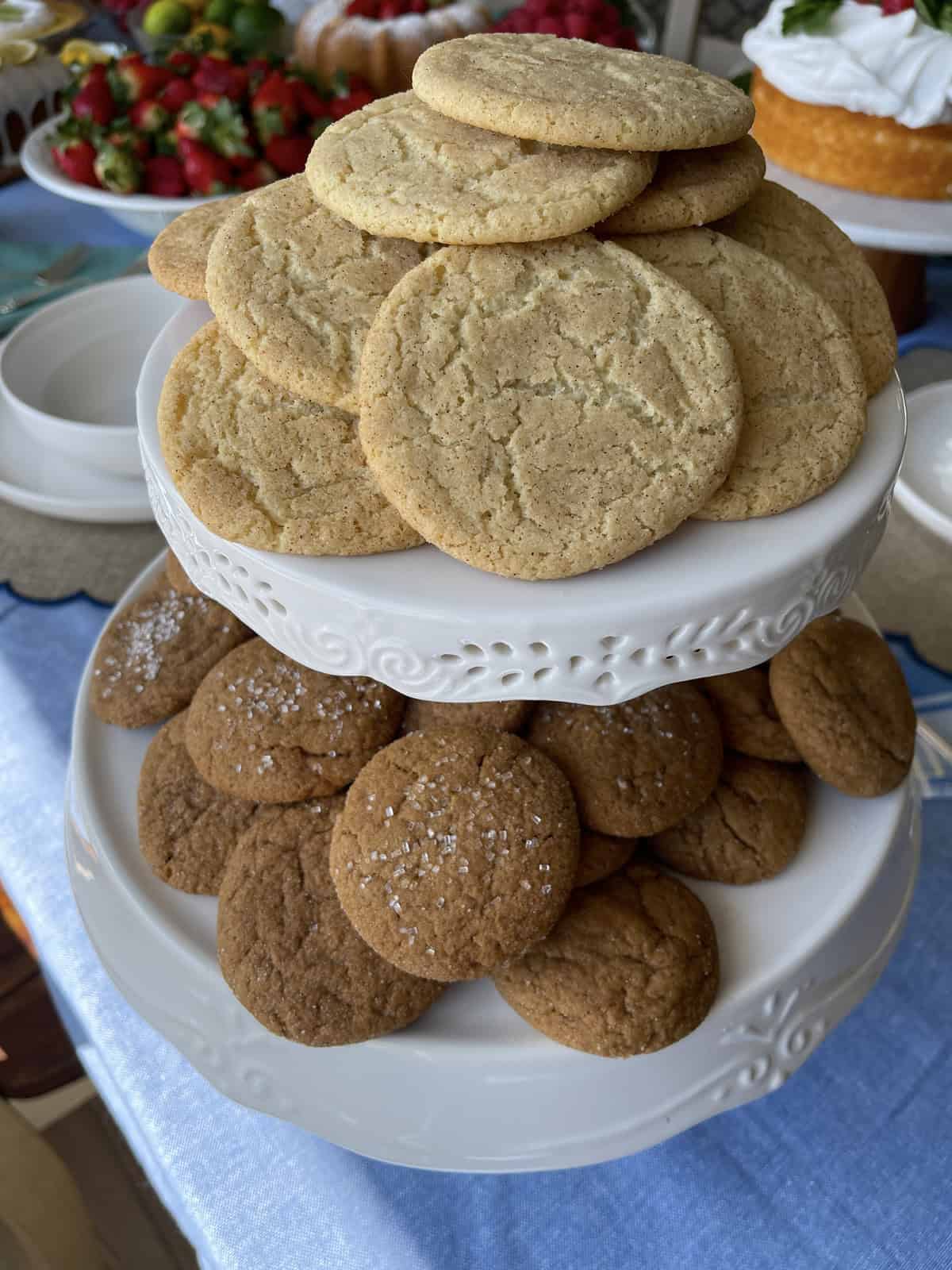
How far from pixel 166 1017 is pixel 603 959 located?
334 mm

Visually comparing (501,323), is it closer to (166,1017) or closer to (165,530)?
(165,530)

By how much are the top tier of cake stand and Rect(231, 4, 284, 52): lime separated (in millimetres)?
1879

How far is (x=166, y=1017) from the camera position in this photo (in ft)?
2.52

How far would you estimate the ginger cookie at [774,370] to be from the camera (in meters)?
0.55

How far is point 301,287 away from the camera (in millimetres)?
567

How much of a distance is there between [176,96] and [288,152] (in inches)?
8.0

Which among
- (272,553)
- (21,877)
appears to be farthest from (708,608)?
(21,877)

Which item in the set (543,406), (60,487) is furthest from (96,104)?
(543,406)

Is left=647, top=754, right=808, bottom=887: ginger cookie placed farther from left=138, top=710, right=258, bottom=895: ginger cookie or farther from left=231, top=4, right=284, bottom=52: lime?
left=231, top=4, right=284, bottom=52: lime

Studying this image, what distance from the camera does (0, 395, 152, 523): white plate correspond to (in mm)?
1209

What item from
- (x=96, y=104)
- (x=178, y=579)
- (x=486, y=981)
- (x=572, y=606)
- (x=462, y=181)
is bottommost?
(x=486, y=981)

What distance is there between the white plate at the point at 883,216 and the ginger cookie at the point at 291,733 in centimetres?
97

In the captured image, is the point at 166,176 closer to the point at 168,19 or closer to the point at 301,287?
the point at 168,19

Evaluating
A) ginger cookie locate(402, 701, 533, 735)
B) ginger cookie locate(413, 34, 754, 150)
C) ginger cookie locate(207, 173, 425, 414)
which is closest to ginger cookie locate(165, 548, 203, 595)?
ginger cookie locate(402, 701, 533, 735)
